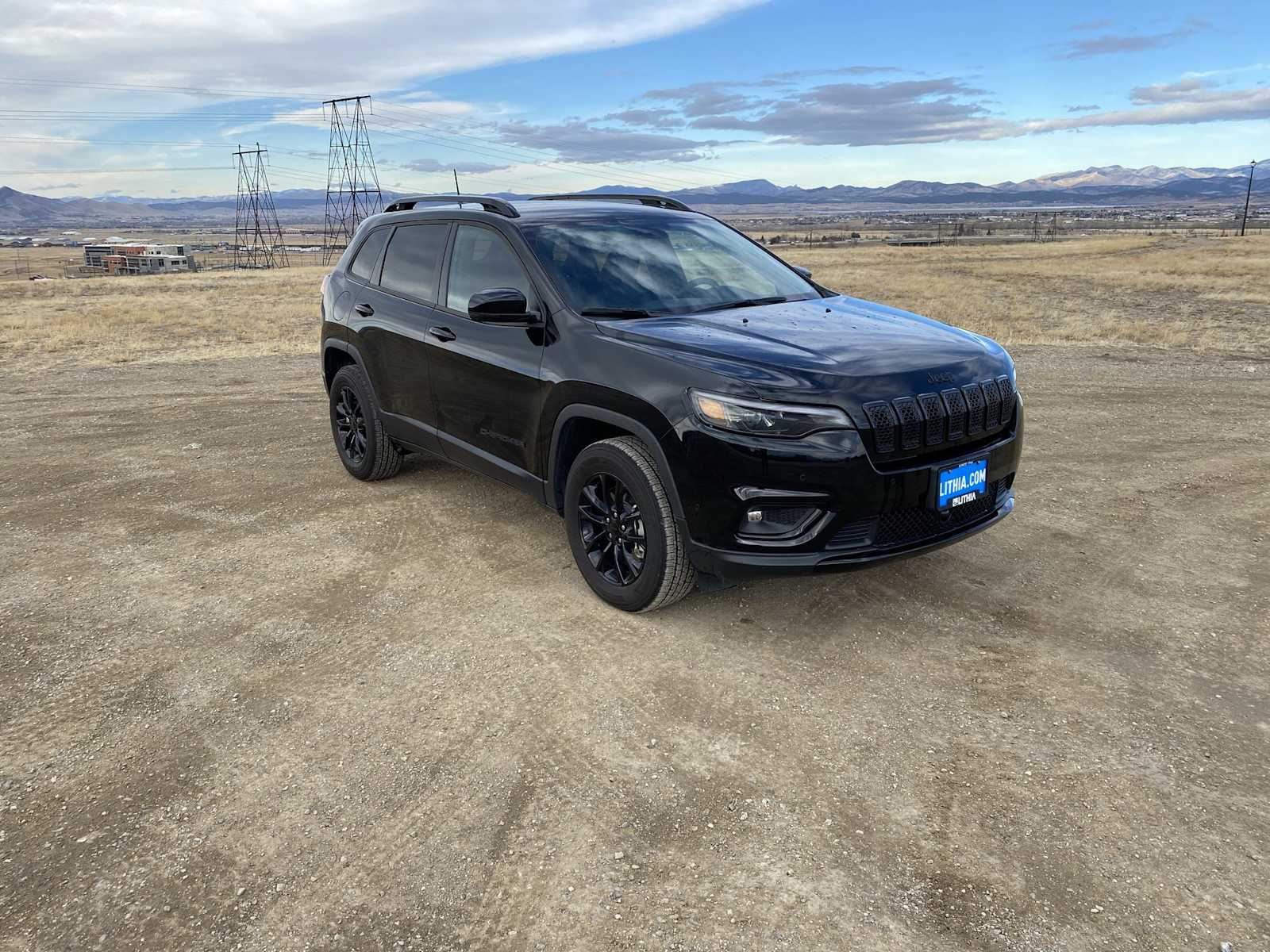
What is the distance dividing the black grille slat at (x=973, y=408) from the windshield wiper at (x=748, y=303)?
126cm

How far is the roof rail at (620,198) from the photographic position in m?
5.64

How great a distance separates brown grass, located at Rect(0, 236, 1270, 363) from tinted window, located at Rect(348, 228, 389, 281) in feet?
28.8

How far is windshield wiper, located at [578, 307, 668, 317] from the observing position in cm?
435

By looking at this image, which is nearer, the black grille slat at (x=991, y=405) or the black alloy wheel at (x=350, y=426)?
the black grille slat at (x=991, y=405)

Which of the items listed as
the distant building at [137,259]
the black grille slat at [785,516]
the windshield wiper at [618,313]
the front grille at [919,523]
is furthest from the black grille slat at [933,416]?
the distant building at [137,259]

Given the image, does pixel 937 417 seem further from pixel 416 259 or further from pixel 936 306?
pixel 936 306

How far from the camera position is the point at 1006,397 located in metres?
4.09

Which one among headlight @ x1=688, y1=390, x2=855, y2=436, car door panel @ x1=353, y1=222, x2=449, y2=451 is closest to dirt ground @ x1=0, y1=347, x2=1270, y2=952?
car door panel @ x1=353, y1=222, x2=449, y2=451

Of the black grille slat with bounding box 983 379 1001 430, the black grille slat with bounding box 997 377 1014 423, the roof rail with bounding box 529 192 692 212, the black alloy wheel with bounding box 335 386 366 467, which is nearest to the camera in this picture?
the black grille slat with bounding box 983 379 1001 430

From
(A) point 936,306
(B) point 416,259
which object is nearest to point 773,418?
(B) point 416,259

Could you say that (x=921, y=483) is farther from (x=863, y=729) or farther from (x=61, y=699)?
(x=61, y=699)

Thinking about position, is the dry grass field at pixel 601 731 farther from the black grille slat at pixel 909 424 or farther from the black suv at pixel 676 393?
the black grille slat at pixel 909 424

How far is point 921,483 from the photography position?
3.68 metres

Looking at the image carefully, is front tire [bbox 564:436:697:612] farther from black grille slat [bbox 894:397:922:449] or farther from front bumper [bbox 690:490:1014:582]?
black grille slat [bbox 894:397:922:449]
